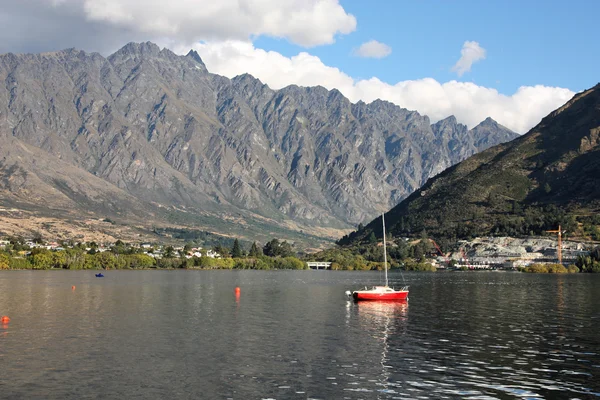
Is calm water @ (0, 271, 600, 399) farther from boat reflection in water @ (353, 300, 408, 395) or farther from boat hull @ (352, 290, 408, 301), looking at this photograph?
boat hull @ (352, 290, 408, 301)

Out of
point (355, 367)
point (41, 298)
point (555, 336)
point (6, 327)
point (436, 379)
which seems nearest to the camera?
point (436, 379)

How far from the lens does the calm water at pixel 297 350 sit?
5425 centimetres

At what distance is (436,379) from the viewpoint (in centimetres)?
5753

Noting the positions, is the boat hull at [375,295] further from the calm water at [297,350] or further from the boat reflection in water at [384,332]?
the calm water at [297,350]

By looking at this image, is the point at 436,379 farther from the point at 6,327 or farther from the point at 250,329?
the point at 6,327

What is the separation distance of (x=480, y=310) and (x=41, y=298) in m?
91.2

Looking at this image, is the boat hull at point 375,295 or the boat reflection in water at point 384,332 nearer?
the boat reflection in water at point 384,332

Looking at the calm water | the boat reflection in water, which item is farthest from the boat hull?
the calm water

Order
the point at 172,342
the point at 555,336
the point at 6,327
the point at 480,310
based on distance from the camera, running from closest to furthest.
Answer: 1. the point at 172,342
2. the point at 555,336
3. the point at 6,327
4. the point at 480,310

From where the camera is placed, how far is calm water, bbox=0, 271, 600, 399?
54.2 m

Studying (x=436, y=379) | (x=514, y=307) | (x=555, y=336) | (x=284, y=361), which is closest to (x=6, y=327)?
Result: (x=284, y=361)

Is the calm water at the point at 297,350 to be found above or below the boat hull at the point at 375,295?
below

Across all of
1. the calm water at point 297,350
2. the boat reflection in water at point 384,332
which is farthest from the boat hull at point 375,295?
the calm water at point 297,350

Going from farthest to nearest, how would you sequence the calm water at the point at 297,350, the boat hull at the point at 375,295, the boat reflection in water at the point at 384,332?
the boat hull at the point at 375,295
the boat reflection in water at the point at 384,332
the calm water at the point at 297,350
